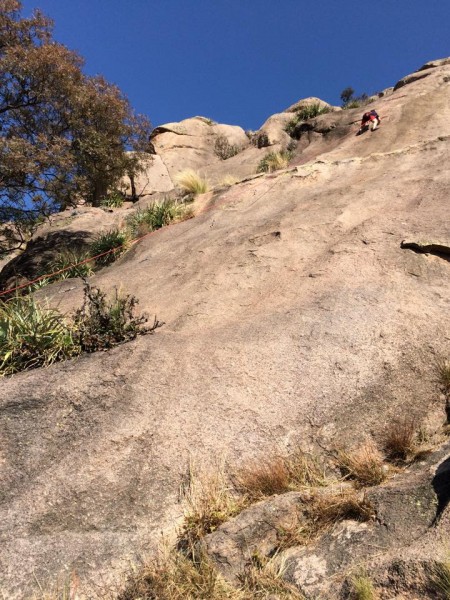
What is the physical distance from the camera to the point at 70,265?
39.4 feet

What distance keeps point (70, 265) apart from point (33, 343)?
6.46m

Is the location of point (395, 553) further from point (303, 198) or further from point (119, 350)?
point (303, 198)

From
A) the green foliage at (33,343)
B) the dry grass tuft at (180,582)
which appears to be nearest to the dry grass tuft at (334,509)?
the dry grass tuft at (180,582)

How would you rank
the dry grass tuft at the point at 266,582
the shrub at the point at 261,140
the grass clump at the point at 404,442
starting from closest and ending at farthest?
the dry grass tuft at the point at 266,582 → the grass clump at the point at 404,442 → the shrub at the point at 261,140

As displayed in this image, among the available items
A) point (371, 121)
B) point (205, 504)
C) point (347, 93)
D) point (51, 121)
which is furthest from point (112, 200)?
point (347, 93)

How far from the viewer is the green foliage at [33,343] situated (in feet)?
18.9

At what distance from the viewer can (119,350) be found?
5.66 metres

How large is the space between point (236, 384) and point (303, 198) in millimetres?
5852

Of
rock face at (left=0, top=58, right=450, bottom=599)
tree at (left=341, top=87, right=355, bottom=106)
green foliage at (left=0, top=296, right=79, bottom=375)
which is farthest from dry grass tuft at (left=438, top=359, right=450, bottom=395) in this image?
tree at (left=341, top=87, right=355, bottom=106)

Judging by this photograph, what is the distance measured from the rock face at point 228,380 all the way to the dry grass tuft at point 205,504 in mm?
140

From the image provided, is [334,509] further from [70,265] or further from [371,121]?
[371,121]

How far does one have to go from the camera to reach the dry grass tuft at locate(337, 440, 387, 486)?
159 inches

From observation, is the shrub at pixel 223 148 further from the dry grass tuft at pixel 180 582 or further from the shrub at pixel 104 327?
the dry grass tuft at pixel 180 582

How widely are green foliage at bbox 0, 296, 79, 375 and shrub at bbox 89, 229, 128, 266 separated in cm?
570
